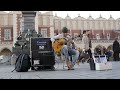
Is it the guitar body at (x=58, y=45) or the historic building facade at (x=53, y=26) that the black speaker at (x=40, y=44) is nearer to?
the guitar body at (x=58, y=45)

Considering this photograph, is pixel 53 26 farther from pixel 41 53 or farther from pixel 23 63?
pixel 23 63

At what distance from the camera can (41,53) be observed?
30.6 feet

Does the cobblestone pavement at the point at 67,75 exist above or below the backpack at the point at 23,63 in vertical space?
below

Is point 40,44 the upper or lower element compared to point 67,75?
upper

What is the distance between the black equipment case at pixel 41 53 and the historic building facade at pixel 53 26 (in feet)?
127

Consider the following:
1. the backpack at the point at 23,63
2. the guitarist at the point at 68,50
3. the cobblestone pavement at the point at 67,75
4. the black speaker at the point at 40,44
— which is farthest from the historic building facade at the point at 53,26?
the cobblestone pavement at the point at 67,75

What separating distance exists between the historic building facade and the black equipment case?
38767 mm

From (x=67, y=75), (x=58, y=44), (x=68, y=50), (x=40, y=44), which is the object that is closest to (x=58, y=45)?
(x=58, y=44)

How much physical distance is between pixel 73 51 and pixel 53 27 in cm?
4519

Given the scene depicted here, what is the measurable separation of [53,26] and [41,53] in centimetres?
4524

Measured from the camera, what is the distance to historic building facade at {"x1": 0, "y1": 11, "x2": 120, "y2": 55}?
51.5 m

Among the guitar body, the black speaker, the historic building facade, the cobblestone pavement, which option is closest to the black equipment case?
the black speaker

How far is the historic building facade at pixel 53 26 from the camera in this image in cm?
5147

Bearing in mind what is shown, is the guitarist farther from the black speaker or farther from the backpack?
the backpack
